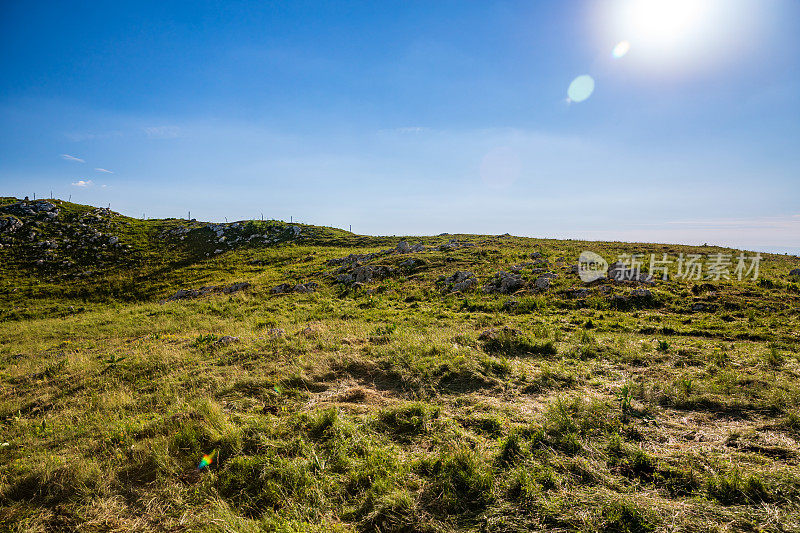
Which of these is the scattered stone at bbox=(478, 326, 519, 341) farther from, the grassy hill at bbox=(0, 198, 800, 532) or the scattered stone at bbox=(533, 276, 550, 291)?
the scattered stone at bbox=(533, 276, 550, 291)

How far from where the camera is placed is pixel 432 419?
6805 mm

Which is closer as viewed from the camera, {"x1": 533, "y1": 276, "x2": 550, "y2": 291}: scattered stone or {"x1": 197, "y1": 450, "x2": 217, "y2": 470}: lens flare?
{"x1": 197, "y1": 450, "x2": 217, "y2": 470}: lens flare

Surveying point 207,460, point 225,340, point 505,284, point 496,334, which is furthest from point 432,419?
point 505,284

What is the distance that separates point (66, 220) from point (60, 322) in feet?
130

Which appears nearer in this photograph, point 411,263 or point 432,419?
point 432,419

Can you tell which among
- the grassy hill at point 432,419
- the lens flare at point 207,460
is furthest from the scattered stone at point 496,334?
the lens flare at point 207,460

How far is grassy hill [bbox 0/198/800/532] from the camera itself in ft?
15.3

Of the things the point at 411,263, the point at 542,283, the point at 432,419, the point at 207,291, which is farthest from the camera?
the point at 411,263

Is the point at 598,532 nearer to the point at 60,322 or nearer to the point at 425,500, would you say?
the point at 425,500

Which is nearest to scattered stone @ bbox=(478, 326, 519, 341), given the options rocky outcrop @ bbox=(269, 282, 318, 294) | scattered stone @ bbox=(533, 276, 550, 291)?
scattered stone @ bbox=(533, 276, 550, 291)

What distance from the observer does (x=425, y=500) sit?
189 inches

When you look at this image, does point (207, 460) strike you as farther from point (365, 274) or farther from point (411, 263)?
point (411, 263)

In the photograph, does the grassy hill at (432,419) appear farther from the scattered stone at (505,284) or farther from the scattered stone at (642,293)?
the scattered stone at (505,284)

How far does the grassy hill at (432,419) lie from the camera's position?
15.3 feet
